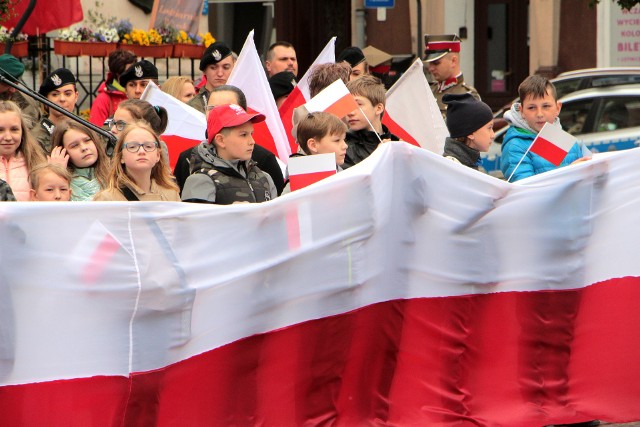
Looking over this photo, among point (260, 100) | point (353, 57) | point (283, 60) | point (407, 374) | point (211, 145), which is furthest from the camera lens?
point (353, 57)

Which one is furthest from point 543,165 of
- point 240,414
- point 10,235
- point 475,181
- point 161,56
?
point 161,56

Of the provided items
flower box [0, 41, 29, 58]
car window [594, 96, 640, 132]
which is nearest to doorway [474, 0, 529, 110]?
car window [594, 96, 640, 132]

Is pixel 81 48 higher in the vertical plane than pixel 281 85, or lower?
higher

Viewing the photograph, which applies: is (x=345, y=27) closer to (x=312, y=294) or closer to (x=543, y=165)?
(x=543, y=165)

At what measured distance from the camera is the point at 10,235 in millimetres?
5207

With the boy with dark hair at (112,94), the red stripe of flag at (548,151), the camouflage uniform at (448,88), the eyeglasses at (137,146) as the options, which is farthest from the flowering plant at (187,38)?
the eyeglasses at (137,146)

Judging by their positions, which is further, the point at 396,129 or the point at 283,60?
the point at 283,60

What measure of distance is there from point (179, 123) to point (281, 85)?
1.06 meters

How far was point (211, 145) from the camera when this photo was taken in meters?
6.77

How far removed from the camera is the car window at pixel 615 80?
49.3ft

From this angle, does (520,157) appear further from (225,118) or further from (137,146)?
(137,146)

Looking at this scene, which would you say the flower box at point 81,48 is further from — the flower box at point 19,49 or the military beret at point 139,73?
the military beret at point 139,73

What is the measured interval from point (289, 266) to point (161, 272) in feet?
2.00

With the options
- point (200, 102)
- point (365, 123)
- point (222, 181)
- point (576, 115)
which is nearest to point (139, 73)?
point (200, 102)
